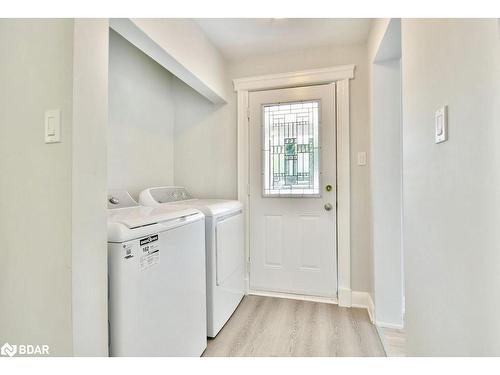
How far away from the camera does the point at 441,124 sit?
84 centimetres

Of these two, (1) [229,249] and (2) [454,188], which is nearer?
(2) [454,188]

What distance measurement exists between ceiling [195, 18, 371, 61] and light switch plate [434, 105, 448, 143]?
1.49 meters

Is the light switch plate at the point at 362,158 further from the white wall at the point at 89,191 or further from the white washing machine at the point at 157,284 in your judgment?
the white wall at the point at 89,191

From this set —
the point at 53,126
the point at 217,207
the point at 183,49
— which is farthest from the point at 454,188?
the point at 183,49

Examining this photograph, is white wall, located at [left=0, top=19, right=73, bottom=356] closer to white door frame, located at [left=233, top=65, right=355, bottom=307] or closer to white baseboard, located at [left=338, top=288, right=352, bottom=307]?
white door frame, located at [left=233, top=65, right=355, bottom=307]

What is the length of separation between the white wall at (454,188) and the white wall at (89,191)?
3.65 ft

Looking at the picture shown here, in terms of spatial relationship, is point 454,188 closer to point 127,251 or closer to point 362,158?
point 127,251

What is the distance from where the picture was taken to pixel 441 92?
0.85m

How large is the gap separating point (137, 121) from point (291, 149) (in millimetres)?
1377

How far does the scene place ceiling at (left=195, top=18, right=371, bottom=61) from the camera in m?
1.98

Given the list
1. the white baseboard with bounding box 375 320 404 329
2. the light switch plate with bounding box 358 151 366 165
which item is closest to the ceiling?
the light switch plate with bounding box 358 151 366 165

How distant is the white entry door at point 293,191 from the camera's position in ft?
7.70

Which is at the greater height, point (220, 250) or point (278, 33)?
point (278, 33)

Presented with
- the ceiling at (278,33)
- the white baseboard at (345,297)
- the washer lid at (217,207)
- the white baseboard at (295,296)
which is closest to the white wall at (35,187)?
the washer lid at (217,207)
